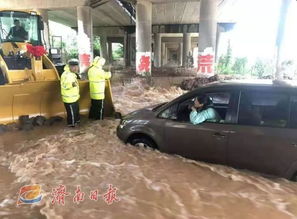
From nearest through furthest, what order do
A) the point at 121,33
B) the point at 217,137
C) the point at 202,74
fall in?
the point at 217,137 < the point at 202,74 < the point at 121,33

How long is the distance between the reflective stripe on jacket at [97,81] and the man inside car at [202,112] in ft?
12.6

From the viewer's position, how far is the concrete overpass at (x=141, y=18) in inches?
685

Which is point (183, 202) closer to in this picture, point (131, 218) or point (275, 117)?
point (131, 218)

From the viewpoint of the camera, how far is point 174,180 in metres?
4.55

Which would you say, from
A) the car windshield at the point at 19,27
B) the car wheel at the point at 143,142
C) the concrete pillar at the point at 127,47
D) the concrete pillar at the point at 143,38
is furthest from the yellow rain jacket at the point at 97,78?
the concrete pillar at the point at 127,47

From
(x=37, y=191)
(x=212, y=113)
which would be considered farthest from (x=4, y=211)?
(x=212, y=113)

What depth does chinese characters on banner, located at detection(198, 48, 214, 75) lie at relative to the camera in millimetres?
17094

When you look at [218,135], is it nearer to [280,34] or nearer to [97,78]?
[97,78]

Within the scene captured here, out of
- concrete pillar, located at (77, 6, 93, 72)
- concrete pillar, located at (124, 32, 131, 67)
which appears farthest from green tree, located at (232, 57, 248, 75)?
concrete pillar, located at (124, 32, 131, 67)

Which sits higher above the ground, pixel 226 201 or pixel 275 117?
pixel 275 117

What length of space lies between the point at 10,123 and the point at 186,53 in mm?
37012

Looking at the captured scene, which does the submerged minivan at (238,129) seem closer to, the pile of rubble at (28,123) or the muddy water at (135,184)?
the muddy water at (135,184)

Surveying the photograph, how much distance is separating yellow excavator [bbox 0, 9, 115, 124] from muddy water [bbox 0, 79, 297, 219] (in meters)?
1.57

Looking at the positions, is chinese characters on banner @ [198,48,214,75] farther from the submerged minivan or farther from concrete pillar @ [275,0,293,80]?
the submerged minivan
